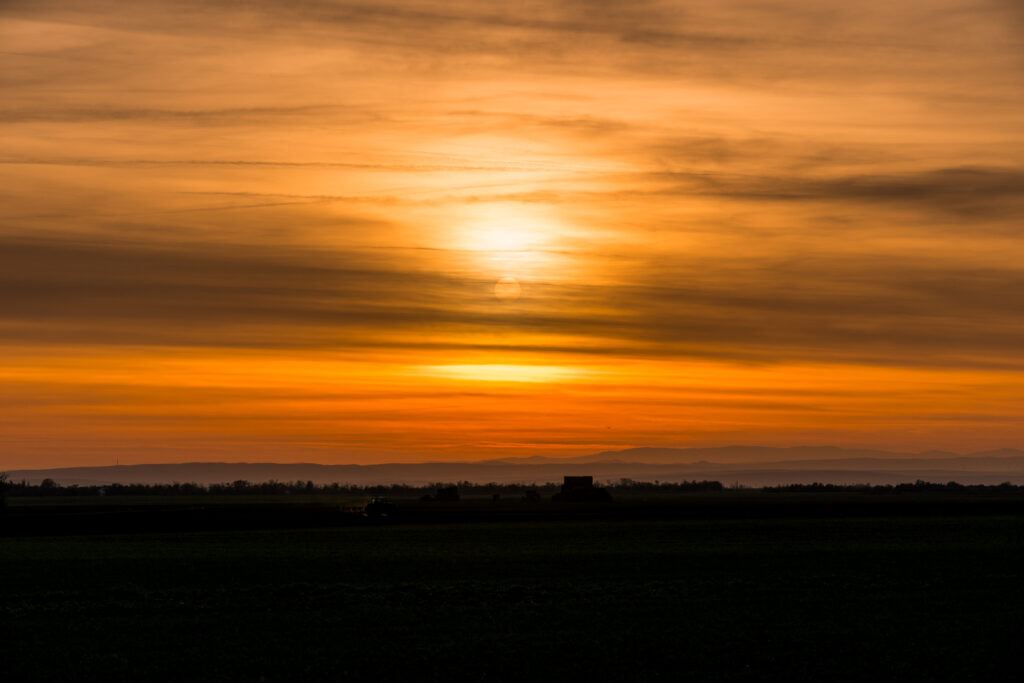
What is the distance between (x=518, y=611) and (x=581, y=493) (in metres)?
134

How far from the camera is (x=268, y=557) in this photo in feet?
177

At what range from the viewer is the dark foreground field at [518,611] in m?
25.2

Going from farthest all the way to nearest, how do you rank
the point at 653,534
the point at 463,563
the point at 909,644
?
the point at 653,534
the point at 463,563
the point at 909,644

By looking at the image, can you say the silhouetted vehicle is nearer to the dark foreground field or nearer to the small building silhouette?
the dark foreground field

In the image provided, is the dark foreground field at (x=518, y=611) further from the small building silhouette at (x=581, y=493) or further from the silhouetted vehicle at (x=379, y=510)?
the small building silhouette at (x=581, y=493)

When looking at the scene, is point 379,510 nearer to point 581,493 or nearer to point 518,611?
point 581,493

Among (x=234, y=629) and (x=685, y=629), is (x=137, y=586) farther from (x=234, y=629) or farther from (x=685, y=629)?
Result: (x=685, y=629)

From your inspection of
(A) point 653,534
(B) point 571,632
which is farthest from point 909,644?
(A) point 653,534

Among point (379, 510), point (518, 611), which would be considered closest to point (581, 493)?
point (379, 510)

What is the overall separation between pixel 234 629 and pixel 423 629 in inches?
194

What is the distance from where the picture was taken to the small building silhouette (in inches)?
6398

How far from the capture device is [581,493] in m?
166

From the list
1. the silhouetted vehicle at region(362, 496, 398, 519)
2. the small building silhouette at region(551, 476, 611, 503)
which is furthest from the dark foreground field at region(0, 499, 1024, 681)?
the small building silhouette at region(551, 476, 611, 503)

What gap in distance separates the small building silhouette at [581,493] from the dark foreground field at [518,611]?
3932 inches
